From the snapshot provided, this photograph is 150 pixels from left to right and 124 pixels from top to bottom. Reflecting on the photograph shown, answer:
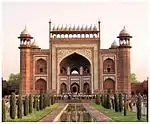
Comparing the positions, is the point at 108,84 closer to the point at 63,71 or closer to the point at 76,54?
the point at 76,54

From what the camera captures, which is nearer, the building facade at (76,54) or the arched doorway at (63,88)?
the building facade at (76,54)

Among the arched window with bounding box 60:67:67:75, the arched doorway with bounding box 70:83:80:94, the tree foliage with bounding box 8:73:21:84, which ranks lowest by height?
the arched doorway with bounding box 70:83:80:94

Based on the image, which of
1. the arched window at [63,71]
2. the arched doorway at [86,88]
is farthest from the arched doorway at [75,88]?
the arched window at [63,71]

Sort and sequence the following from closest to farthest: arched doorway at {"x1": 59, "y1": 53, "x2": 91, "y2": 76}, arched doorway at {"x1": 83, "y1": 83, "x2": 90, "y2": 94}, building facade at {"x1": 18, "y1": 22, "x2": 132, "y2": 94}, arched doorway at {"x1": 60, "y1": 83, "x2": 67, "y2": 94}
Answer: building facade at {"x1": 18, "y1": 22, "x2": 132, "y2": 94} → arched doorway at {"x1": 60, "y1": 83, "x2": 67, "y2": 94} → arched doorway at {"x1": 83, "y1": 83, "x2": 90, "y2": 94} → arched doorway at {"x1": 59, "y1": 53, "x2": 91, "y2": 76}

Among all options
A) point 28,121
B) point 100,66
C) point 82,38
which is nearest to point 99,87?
point 100,66

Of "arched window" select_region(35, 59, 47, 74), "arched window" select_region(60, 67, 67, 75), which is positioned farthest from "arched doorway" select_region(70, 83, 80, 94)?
"arched window" select_region(35, 59, 47, 74)

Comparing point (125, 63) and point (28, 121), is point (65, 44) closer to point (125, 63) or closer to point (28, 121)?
point (125, 63)

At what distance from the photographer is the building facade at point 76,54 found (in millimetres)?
15398

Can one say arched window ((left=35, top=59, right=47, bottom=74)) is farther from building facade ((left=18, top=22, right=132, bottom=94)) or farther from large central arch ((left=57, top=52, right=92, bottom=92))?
large central arch ((left=57, top=52, right=92, bottom=92))

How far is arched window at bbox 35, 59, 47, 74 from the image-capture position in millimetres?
15548

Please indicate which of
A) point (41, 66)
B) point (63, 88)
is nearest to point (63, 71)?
point (63, 88)

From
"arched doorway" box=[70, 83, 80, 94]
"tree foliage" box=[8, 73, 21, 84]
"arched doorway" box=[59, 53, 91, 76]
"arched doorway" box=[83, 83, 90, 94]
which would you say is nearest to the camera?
"tree foliage" box=[8, 73, 21, 84]

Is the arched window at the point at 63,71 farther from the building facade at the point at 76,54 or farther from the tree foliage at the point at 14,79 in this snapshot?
the tree foliage at the point at 14,79

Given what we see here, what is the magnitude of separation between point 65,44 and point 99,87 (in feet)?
6.08
